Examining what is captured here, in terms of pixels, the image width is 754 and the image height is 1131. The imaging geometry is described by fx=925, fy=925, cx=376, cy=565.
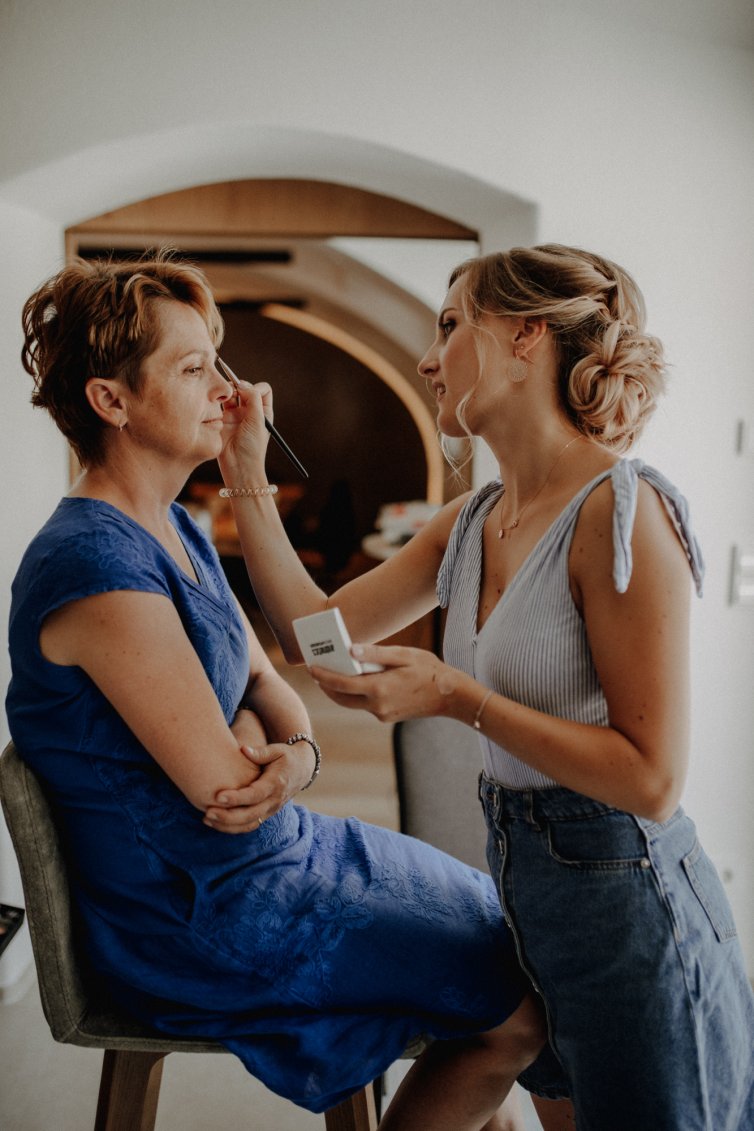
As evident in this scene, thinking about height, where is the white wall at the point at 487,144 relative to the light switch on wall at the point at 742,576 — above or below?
above

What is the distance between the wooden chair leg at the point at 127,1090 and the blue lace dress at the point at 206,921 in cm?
15

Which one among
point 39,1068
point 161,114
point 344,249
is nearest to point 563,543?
point 161,114

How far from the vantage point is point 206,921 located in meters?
1.29

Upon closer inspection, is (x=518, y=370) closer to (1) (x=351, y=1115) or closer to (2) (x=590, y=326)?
(2) (x=590, y=326)

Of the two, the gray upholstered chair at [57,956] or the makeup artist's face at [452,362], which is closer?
the gray upholstered chair at [57,956]

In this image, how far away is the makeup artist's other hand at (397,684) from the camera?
1.18m

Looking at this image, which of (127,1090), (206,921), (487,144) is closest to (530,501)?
(206,921)

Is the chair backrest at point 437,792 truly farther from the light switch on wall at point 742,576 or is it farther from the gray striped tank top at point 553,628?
the light switch on wall at point 742,576

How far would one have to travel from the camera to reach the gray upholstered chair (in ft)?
4.15

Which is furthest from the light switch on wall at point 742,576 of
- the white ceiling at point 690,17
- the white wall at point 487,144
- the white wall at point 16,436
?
the white wall at point 16,436

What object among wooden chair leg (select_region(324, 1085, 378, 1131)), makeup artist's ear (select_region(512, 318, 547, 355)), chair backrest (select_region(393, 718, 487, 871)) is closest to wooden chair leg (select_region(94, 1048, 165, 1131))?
wooden chair leg (select_region(324, 1085, 378, 1131))

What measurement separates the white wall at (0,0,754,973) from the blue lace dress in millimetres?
1411

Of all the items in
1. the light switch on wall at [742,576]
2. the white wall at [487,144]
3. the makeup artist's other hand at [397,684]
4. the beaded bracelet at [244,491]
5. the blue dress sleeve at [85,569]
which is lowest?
the light switch on wall at [742,576]

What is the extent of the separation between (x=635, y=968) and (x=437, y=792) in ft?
2.95
